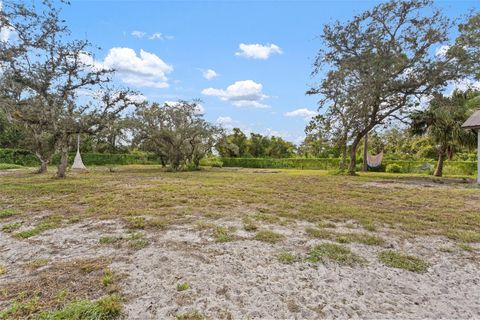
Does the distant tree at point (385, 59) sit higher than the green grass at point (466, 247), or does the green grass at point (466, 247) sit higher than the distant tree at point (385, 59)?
the distant tree at point (385, 59)

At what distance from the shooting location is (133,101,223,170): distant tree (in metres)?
17.6

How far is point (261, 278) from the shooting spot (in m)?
2.61

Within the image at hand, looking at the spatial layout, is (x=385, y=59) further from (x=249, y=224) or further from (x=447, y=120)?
(x=249, y=224)

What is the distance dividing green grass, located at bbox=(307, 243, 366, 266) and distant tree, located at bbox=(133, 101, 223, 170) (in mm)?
15333

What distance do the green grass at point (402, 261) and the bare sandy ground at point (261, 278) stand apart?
3.1 inches

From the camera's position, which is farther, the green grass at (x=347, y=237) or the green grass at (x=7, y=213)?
the green grass at (x=7, y=213)

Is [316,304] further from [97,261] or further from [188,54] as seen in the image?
[188,54]

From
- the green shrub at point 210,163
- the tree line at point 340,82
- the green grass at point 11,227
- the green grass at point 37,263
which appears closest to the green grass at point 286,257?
the green grass at point 37,263

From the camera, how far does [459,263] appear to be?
3.04 m

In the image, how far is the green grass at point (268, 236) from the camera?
12.0 ft

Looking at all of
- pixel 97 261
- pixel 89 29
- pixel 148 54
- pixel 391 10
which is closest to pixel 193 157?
pixel 148 54

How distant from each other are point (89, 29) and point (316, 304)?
1150 cm

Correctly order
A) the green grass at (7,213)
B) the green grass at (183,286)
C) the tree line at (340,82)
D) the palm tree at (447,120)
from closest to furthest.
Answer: the green grass at (183,286) → the green grass at (7,213) → the tree line at (340,82) → the palm tree at (447,120)

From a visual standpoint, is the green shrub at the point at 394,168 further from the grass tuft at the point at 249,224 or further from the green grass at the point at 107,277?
the green grass at the point at 107,277
